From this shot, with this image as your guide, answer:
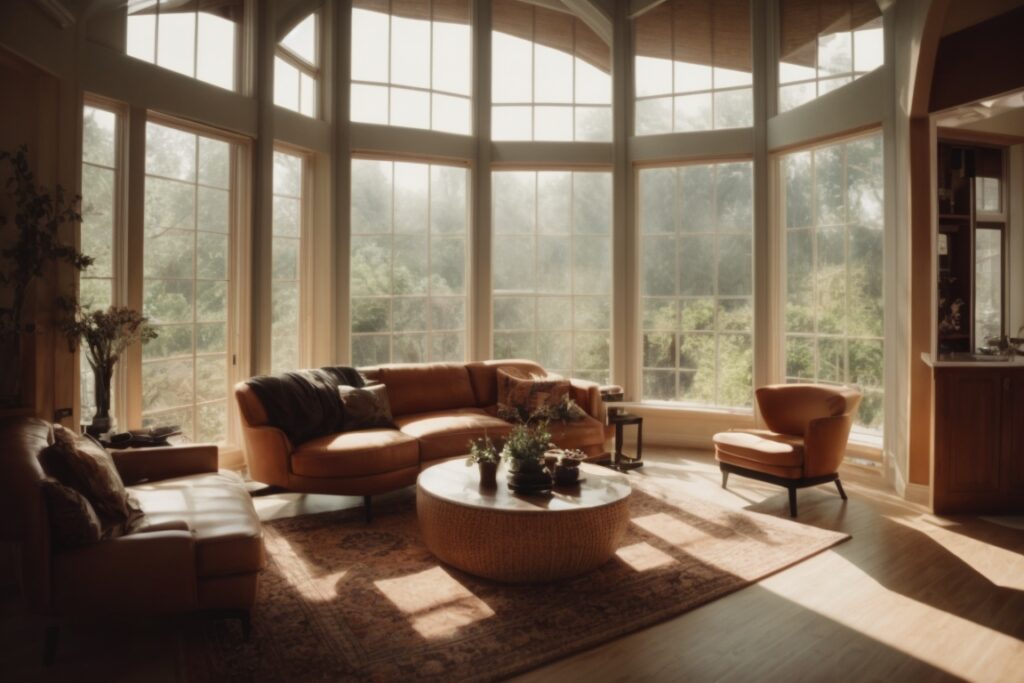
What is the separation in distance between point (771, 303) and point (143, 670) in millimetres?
5458

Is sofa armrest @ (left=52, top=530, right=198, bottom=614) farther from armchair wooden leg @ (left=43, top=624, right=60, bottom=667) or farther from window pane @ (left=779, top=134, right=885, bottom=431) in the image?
window pane @ (left=779, top=134, right=885, bottom=431)

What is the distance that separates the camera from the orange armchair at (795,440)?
461 cm

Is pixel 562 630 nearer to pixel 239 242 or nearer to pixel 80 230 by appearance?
pixel 80 230

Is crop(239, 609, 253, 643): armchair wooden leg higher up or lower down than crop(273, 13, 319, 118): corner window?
lower down

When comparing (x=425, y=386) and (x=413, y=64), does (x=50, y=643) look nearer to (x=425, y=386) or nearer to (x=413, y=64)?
(x=425, y=386)

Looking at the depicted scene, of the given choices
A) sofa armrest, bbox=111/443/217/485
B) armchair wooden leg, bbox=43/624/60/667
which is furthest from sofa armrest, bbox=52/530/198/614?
sofa armrest, bbox=111/443/217/485

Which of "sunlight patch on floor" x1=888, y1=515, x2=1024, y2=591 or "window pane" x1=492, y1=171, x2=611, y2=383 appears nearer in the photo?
"sunlight patch on floor" x1=888, y1=515, x2=1024, y2=591

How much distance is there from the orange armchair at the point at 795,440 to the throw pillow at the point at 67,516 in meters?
3.98

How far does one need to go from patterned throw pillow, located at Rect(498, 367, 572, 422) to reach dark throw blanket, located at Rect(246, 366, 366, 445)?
1.41 meters

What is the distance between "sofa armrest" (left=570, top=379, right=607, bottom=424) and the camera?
18.6 feet

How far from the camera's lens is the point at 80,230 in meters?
4.19

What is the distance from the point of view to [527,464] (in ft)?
12.2

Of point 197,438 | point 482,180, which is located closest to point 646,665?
point 197,438

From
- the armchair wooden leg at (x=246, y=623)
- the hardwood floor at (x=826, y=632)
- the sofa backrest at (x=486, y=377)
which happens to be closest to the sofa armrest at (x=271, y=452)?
the hardwood floor at (x=826, y=632)
